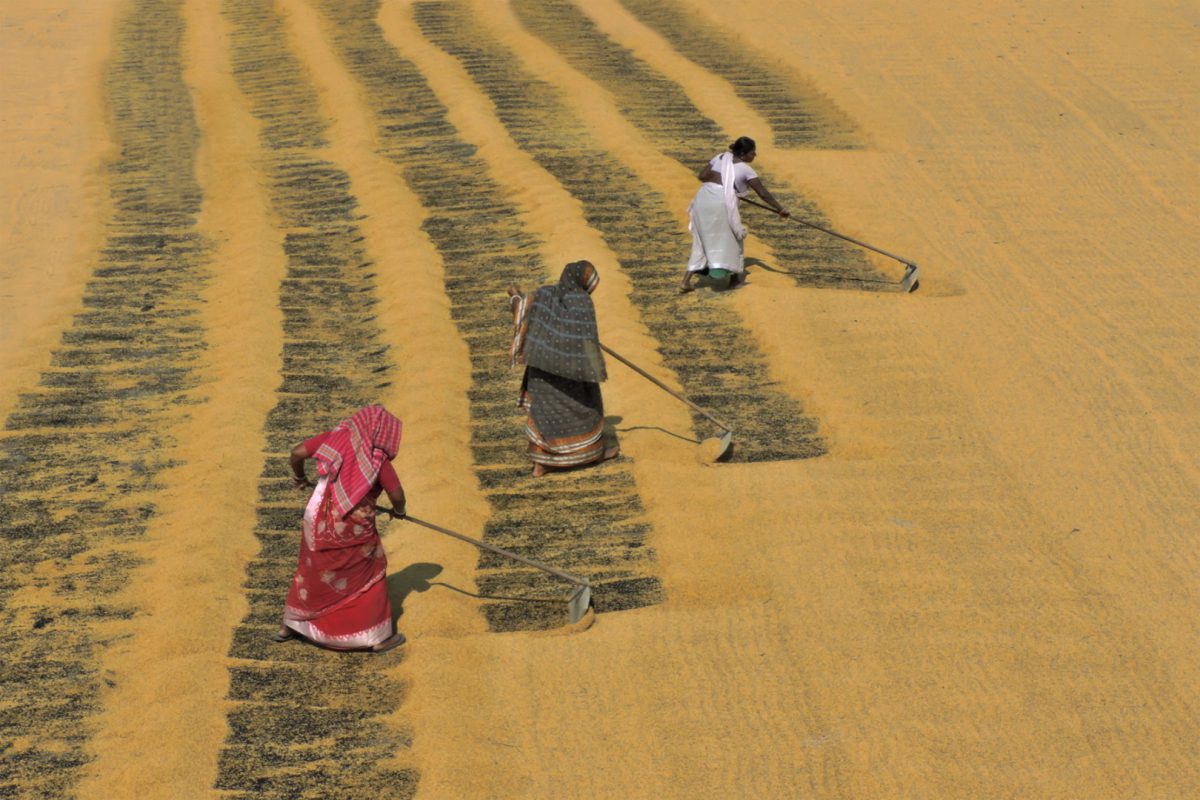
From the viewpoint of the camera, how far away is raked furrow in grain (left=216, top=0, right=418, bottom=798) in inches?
212

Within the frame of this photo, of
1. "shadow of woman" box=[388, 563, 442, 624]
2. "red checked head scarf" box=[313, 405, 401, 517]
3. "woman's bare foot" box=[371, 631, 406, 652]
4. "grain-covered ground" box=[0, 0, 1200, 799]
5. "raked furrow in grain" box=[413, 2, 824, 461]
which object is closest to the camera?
"grain-covered ground" box=[0, 0, 1200, 799]

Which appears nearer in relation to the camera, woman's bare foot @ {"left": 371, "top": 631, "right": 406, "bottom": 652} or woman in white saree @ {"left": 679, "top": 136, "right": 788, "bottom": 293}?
woman's bare foot @ {"left": 371, "top": 631, "right": 406, "bottom": 652}

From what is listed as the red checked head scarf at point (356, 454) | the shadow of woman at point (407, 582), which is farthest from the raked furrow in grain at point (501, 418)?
the red checked head scarf at point (356, 454)

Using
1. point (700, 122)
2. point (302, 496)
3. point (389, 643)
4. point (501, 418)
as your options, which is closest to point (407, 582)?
point (389, 643)

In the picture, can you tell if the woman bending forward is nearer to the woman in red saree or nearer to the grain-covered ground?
A: the grain-covered ground

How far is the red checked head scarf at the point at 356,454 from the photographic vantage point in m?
5.81

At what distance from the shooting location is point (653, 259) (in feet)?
36.4

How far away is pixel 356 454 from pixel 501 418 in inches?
110

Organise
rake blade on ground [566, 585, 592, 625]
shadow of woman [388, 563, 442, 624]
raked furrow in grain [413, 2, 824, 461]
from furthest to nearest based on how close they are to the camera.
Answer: raked furrow in grain [413, 2, 824, 461], shadow of woman [388, 563, 442, 624], rake blade on ground [566, 585, 592, 625]

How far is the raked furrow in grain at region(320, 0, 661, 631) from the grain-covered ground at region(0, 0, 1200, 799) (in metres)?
0.04

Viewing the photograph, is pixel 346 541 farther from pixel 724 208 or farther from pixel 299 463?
pixel 724 208

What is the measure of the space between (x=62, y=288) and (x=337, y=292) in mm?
2114

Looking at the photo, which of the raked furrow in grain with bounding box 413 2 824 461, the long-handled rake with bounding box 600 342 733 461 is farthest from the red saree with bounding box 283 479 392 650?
the raked furrow in grain with bounding box 413 2 824 461

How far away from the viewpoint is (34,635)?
6.16 metres
